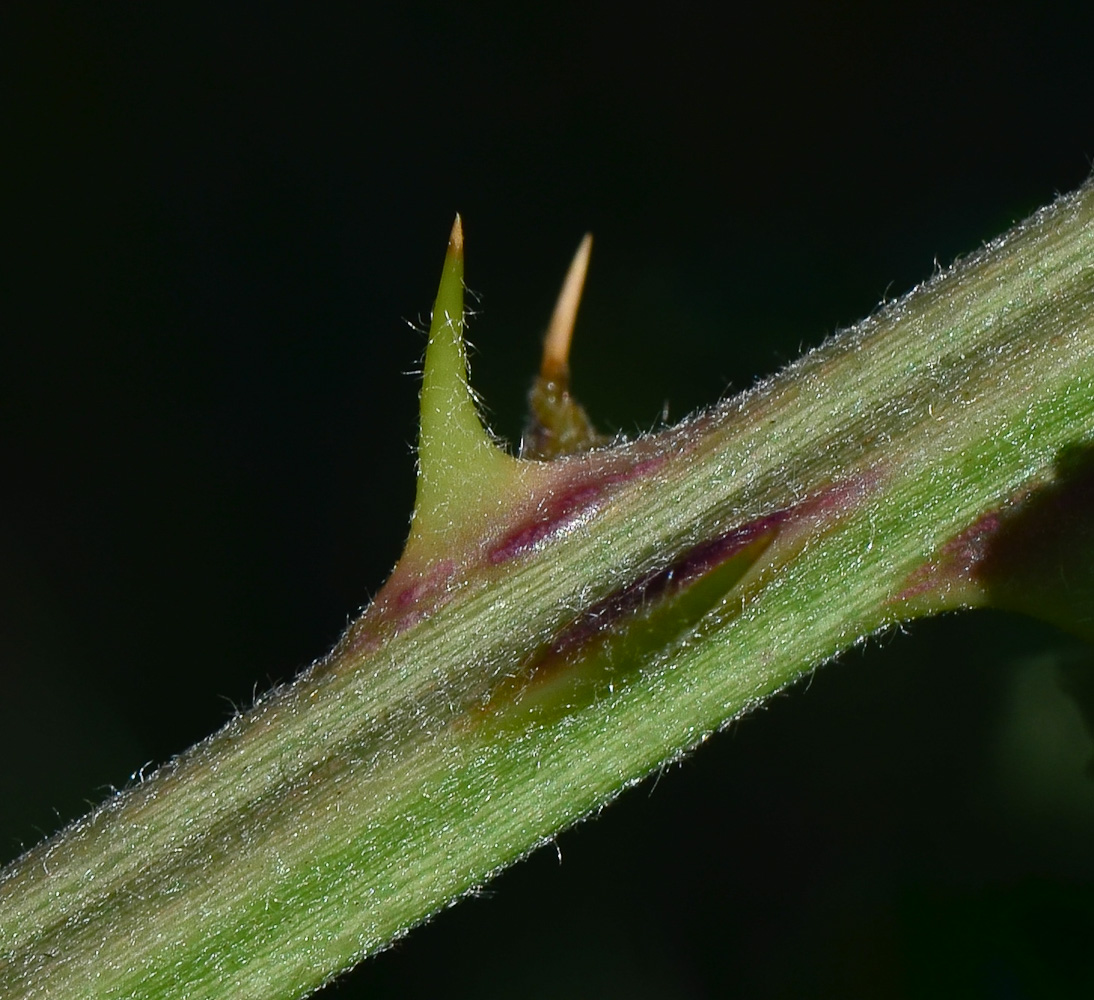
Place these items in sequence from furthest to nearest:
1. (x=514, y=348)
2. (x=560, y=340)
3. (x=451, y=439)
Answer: (x=514, y=348) < (x=560, y=340) < (x=451, y=439)

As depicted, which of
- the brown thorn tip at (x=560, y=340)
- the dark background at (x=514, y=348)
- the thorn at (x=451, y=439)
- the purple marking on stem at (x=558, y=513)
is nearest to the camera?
the thorn at (x=451, y=439)

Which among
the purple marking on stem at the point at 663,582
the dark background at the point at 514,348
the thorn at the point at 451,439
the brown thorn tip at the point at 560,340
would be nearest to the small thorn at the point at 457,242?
the thorn at the point at 451,439

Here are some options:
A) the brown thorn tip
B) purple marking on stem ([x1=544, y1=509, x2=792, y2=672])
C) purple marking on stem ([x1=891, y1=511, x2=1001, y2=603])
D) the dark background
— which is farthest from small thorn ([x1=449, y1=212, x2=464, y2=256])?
the dark background

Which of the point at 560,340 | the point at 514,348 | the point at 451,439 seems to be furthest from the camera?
the point at 514,348

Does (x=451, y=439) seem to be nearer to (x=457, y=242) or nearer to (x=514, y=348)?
(x=457, y=242)

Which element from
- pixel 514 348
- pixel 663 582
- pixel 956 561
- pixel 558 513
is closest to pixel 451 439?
pixel 558 513

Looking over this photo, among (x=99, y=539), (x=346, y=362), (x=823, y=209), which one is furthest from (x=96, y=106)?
(x=823, y=209)

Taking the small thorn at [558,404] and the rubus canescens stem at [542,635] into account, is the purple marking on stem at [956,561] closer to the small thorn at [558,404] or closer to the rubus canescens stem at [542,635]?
the rubus canescens stem at [542,635]
